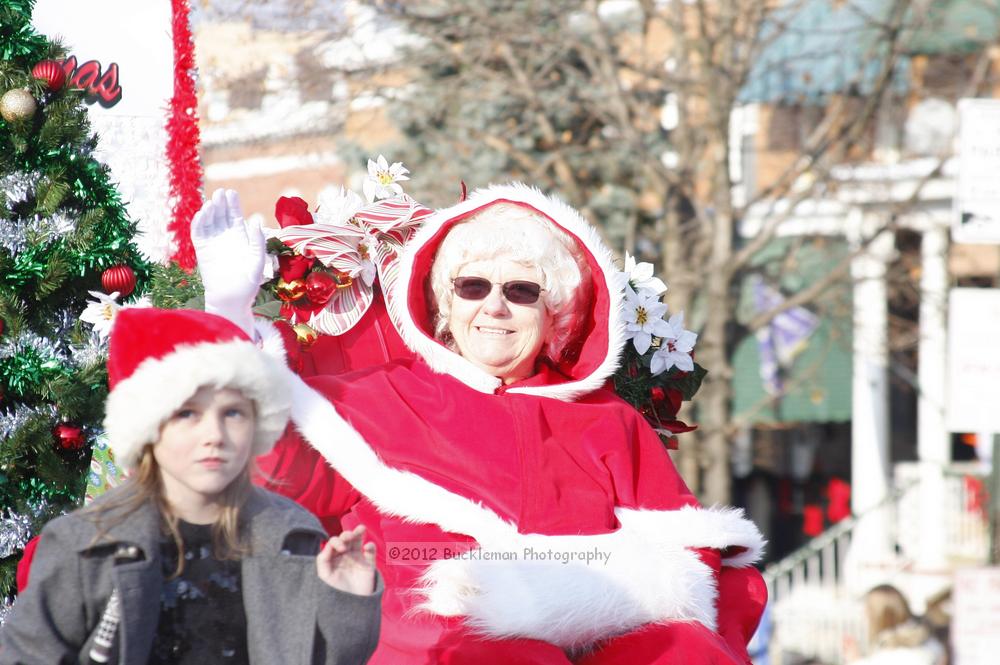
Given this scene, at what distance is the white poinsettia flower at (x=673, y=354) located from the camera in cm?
424

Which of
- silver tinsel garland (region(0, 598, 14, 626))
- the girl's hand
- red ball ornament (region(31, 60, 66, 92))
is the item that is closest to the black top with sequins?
the girl's hand

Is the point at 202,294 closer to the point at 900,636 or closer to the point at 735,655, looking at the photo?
the point at 735,655

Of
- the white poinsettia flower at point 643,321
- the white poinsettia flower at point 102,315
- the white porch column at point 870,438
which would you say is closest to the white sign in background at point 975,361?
the white poinsettia flower at point 643,321

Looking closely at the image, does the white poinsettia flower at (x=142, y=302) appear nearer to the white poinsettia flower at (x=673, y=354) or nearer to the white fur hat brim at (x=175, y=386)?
the white fur hat brim at (x=175, y=386)

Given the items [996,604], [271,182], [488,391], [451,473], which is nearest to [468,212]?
[488,391]

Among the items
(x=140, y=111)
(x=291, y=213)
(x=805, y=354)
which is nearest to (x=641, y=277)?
(x=291, y=213)

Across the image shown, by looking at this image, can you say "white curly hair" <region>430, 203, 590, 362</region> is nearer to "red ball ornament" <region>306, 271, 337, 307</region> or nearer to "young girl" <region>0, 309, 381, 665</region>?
"red ball ornament" <region>306, 271, 337, 307</region>

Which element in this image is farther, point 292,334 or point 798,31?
point 798,31

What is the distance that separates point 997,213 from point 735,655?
3.00m

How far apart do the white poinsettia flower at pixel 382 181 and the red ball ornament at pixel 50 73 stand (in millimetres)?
1055

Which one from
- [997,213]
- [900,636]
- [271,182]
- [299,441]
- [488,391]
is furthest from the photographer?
[271,182]

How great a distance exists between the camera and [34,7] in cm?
386

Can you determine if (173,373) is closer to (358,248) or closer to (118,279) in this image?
(118,279)

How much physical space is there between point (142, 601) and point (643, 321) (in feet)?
7.72
